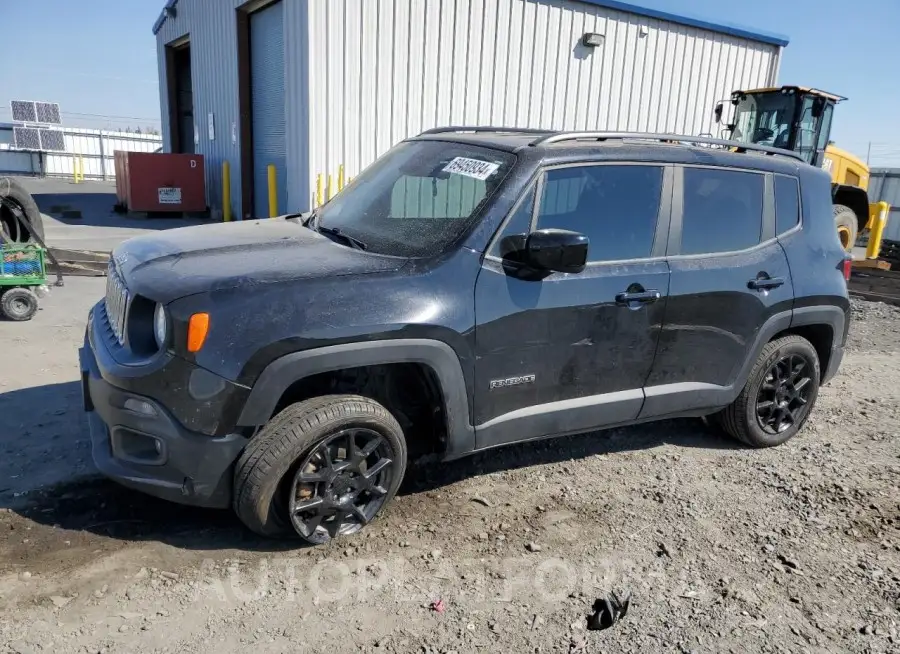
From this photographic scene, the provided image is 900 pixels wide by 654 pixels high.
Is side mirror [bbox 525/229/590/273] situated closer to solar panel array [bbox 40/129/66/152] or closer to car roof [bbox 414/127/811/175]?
car roof [bbox 414/127/811/175]

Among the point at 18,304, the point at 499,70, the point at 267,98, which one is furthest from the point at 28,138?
the point at 18,304

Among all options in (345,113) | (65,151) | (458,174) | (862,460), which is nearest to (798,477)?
(862,460)

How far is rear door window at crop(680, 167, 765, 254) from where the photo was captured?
3.83m

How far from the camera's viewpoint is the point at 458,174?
3607 mm

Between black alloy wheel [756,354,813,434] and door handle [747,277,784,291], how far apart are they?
55 cm

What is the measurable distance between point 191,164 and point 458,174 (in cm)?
1302

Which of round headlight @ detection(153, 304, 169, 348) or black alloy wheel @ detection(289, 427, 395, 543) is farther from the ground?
round headlight @ detection(153, 304, 169, 348)

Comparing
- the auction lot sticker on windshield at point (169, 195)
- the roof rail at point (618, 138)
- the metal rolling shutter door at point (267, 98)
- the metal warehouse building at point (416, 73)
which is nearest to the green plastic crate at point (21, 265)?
the roof rail at point (618, 138)

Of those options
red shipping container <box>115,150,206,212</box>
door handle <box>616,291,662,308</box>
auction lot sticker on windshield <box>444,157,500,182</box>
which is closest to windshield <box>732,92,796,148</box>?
door handle <box>616,291,662,308</box>

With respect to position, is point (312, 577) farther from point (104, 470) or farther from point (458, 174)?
point (458, 174)

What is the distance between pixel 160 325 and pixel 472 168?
1720mm

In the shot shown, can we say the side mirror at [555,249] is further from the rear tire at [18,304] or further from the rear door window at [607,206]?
the rear tire at [18,304]

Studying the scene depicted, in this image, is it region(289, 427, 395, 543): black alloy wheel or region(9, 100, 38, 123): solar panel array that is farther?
region(9, 100, 38, 123): solar panel array

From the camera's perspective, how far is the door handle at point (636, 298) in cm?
353
